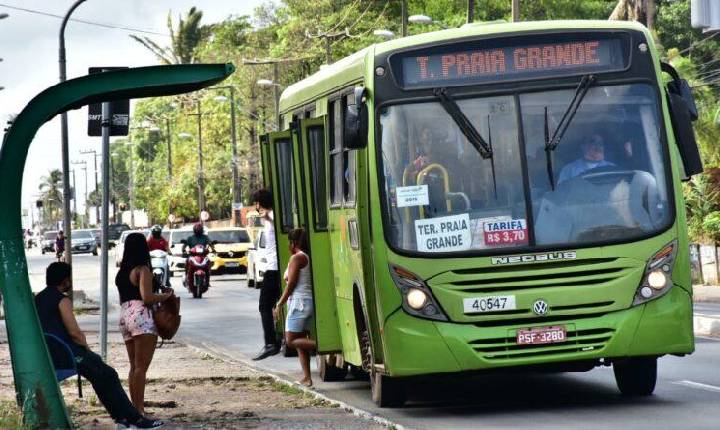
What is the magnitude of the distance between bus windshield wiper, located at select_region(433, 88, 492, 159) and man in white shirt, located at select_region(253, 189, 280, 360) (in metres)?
4.76

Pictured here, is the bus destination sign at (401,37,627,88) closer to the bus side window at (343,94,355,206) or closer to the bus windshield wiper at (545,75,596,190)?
the bus windshield wiper at (545,75,596,190)

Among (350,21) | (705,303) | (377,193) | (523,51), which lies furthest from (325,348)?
(350,21)

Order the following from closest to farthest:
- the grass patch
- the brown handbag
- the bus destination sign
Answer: the grass patch < the brown handbag < the bus destination sign

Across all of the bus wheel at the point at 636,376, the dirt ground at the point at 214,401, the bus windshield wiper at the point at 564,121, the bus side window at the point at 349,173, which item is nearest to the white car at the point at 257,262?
the dirt ground at the point at 214,401

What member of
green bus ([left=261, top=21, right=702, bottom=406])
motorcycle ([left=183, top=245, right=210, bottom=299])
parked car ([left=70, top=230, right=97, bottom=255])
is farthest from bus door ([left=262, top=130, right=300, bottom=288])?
parked car ([left=70, top=230, right=97, bottom=255])

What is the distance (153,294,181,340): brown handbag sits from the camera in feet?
42.1

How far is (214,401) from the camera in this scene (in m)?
14.9

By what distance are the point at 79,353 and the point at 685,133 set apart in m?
4.89

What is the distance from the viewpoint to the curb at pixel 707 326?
70.3 feet

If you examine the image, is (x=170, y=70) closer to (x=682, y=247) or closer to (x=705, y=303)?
(x=682, y=247)

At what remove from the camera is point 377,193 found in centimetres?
1310

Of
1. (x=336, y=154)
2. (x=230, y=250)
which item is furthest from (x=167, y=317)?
(x=230, y=250)

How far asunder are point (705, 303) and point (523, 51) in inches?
723

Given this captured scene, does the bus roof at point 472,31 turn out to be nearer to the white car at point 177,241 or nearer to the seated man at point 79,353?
the seated man at point 79,353
